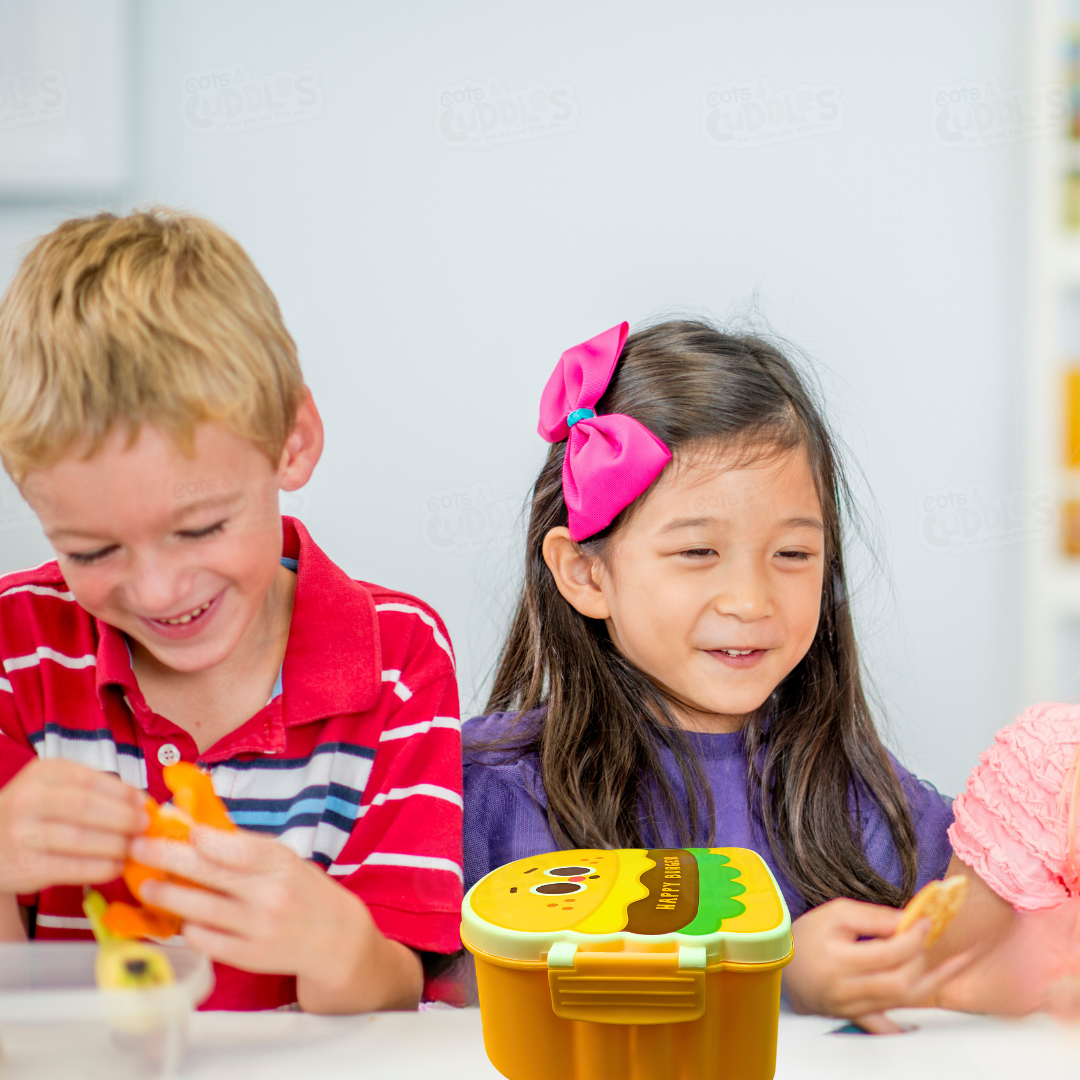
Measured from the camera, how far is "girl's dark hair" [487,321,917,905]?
74 centimetres

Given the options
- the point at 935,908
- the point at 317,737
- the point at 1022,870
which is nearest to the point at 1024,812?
the point at 1022,870

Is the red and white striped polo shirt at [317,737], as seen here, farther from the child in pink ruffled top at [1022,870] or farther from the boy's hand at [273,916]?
the child in pink ruffled top at [1022,870]

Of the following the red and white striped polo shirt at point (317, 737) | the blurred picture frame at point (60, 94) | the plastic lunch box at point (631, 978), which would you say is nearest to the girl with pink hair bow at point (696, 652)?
the red and white striped polo shirt at point (317, 737)

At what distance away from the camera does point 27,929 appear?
1.81 ft

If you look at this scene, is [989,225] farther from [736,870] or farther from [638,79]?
[736,870]

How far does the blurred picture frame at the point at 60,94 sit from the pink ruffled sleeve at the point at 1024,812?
2.22 ft

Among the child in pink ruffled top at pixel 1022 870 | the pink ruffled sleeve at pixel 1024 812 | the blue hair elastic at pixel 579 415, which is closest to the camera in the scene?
the child in pink ruffled top at pixel 1022 870

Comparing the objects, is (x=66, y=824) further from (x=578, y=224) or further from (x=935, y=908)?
(x=578, y=224)

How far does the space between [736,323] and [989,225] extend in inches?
7.4

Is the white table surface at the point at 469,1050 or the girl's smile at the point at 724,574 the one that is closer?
the white table surface at the point at 469,1050

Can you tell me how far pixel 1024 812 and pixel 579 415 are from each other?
384 mm

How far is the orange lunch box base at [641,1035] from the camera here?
46cm

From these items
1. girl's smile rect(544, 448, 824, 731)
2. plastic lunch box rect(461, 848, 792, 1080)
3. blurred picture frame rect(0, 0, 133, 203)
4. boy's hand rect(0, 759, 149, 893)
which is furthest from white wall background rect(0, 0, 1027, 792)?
plastic lunch box rect(461, 848, 792, 1080)

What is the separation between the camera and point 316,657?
→ 628 mm
